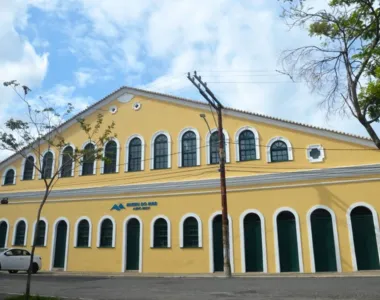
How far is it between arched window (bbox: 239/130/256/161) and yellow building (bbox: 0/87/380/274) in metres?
0.05

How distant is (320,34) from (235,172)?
9.95 metres

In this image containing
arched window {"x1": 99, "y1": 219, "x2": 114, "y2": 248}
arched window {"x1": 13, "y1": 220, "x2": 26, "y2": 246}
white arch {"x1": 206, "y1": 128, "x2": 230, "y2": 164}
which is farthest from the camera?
arched window {"x1": 13, "y1": 220, "x2": 26, "y2": 246}

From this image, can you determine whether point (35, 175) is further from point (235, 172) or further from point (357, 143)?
point (357, 143)

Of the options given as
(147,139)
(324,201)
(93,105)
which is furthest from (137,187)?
(324,201)

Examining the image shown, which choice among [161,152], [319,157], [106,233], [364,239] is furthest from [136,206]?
[364,239]

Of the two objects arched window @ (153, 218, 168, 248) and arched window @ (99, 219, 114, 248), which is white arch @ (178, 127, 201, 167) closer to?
arched window @ (153, 218, 168, 248)

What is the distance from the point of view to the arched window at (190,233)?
19000 millimetres

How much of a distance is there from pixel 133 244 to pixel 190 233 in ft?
11.0

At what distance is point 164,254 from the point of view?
19.3 m

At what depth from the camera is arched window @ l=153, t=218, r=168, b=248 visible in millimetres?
19656

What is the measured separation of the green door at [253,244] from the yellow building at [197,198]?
47mm

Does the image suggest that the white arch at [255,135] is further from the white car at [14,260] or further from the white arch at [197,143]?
the white car at [14,260]

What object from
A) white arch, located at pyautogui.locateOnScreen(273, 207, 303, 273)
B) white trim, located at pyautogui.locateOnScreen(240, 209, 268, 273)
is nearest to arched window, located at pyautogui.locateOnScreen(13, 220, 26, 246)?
white trim, located at pyautogui.locateOnScreen(240, 209, 268, 273)

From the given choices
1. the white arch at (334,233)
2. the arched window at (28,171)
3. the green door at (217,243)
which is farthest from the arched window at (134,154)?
the white arch at (334,233)
